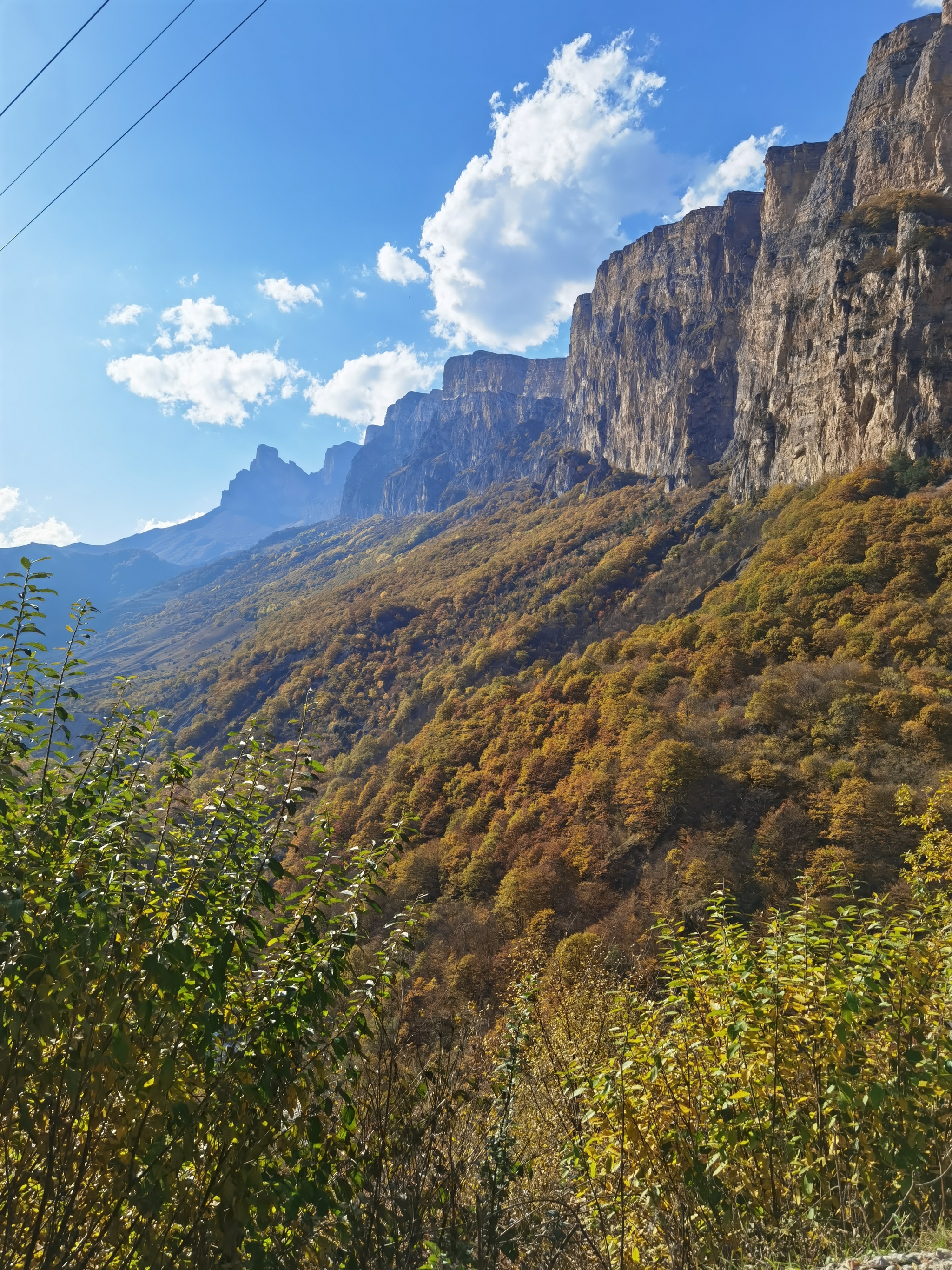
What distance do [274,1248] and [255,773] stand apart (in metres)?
2.12

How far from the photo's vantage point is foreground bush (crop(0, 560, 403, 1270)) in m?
2.21

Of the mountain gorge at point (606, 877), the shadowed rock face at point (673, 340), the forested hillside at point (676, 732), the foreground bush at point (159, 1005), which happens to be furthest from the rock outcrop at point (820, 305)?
the foreground bush at point (159, 1005)

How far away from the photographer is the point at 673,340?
106750 millimetres

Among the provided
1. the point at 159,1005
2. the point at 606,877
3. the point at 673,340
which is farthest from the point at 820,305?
the point at 159,1005

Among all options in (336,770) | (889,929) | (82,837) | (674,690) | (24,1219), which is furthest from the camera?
(336,770)

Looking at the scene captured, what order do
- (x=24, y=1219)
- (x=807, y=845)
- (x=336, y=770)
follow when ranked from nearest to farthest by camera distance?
(x=24, y=1219) → (x=807, y=845) → (x=336, y=770)

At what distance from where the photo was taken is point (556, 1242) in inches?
131

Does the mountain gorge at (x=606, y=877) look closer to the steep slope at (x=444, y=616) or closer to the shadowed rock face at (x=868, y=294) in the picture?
the shadowed rock face at (x=868, y=294)

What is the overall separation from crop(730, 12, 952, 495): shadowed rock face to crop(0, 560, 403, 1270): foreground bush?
Answer: 196ft

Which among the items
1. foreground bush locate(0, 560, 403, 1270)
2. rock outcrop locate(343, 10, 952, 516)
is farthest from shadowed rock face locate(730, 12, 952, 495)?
foreground bush locate(0, 560, 403, 1270)

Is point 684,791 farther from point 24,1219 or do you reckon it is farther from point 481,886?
point 24,1219

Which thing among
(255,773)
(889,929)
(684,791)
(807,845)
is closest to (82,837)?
(255,773)

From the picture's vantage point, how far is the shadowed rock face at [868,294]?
49719mm

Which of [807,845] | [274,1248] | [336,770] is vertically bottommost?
[336,770]
